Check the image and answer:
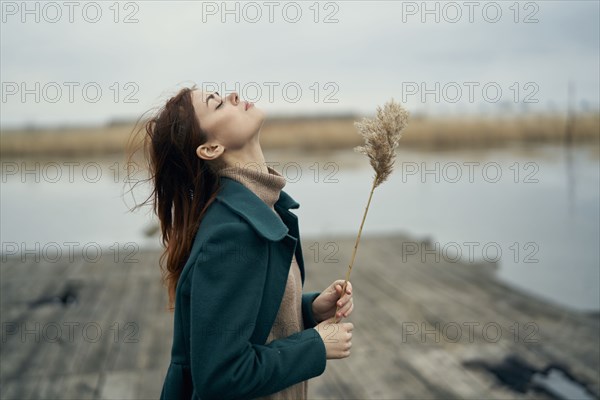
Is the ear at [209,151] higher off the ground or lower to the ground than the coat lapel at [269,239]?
higher

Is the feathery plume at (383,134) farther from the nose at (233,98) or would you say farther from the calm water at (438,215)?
the calm water at (438,215)

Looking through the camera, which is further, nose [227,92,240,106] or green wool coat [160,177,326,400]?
nose [227,92,240,106]

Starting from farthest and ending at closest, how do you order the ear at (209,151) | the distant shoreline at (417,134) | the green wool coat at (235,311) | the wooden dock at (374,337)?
the distant shoreline at (417,134) → the wooden dock at (374,337) → the ear at (209,151) → the green wool coat at (235,311)

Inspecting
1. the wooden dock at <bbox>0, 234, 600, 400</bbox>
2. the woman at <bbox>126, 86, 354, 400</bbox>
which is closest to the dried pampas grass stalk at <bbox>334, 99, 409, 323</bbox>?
the woman at <bbox>126, 86, 354, 400</bbox>

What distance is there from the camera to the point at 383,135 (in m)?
1.41

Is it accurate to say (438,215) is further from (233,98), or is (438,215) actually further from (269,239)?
(269,239)

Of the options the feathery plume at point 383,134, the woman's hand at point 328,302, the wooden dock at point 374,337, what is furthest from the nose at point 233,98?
the wooden dock at point 374,337

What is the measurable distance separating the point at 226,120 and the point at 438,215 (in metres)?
7.33

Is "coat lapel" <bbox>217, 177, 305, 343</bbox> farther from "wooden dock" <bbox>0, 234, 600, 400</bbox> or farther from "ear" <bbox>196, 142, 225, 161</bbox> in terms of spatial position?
"wooden dock" <bbox>0, 234, 600, 400</bbox>

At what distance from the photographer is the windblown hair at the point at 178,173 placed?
139 cm

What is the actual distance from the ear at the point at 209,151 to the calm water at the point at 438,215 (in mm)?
1753

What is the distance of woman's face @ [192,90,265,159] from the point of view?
138cm

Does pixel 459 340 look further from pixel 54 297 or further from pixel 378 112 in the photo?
pixel 54 297

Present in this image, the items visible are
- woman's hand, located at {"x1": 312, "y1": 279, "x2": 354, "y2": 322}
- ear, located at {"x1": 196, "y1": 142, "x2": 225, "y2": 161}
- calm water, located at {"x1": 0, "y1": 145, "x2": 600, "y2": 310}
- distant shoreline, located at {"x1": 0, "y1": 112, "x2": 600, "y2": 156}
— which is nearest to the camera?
ear, located at {"x1": 196, "y1": 142, "x2": 225, "y2": 161}
